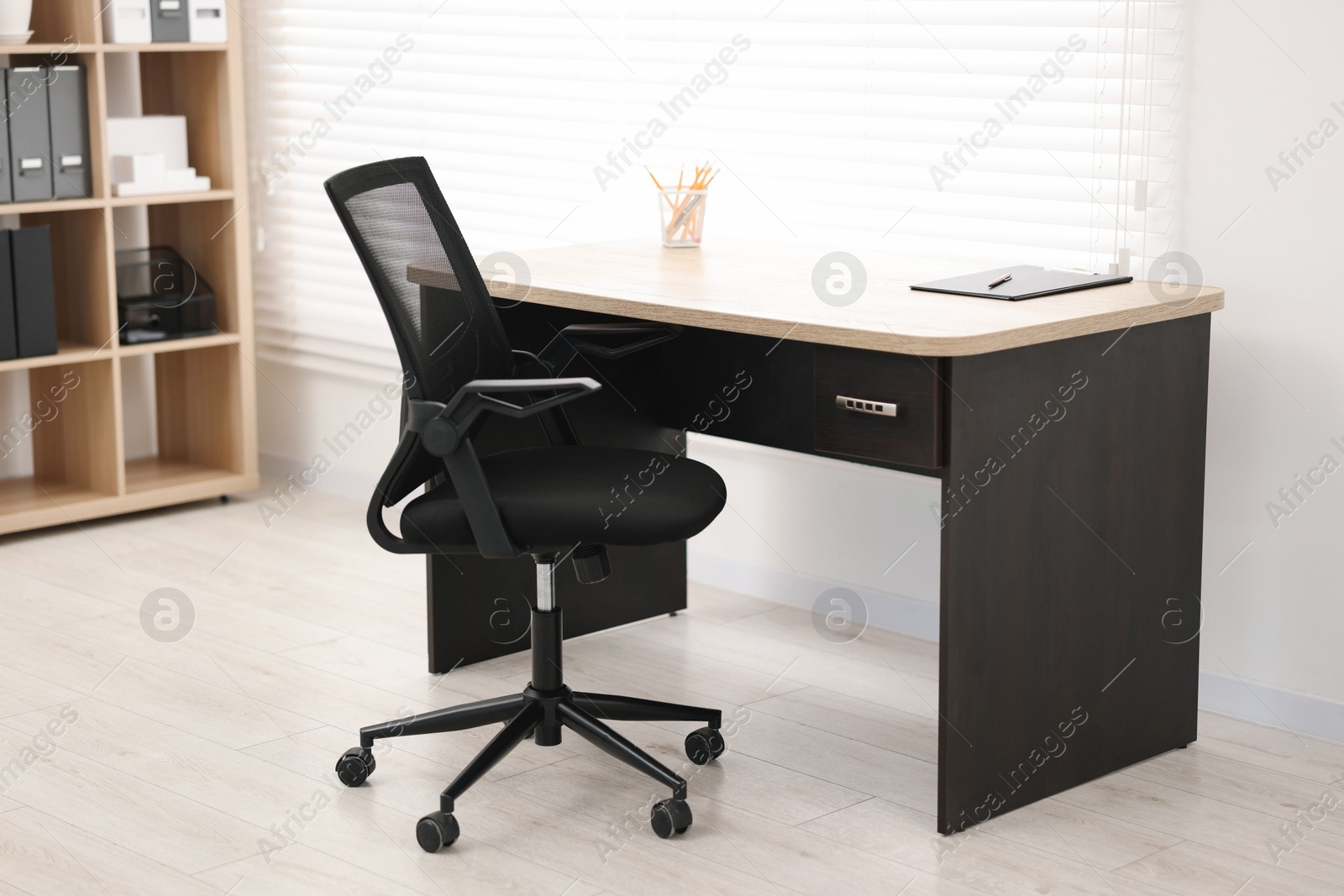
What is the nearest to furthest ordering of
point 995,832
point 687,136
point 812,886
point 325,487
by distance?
point 812,886, point 995,832, point 687,136, point 325,487

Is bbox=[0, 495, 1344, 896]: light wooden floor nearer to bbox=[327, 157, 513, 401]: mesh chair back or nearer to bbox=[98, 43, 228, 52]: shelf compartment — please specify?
bbox=[327, 157, 513, 401]: mesh chair back

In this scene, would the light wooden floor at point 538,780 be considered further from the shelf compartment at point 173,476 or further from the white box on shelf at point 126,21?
the white box on shelf at point 126,21

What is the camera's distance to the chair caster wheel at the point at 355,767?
2.67 metres

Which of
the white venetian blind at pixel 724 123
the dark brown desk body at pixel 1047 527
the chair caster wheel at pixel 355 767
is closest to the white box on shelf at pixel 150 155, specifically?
the white venetian blind at pixel 724 123

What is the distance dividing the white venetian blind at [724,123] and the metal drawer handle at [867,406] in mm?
850

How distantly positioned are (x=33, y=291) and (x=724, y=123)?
6.28 feet

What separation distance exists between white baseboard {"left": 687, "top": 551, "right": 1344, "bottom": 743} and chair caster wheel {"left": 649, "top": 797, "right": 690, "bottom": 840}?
3.68 feet

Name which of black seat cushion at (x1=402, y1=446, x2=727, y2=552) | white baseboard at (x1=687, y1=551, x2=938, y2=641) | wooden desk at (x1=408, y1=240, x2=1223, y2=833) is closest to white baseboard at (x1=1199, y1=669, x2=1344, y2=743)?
wooden desk at (x1=408, y1=240, x2=1223, y2=833)

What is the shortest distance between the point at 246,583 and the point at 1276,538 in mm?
2363

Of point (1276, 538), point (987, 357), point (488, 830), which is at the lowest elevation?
point (488, 830)

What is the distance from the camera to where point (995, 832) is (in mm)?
2521

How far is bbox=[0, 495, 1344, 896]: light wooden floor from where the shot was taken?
2.38 metres

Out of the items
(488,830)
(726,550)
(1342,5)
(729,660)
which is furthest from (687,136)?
(488,830)

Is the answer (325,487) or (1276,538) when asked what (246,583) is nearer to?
(325,487)
